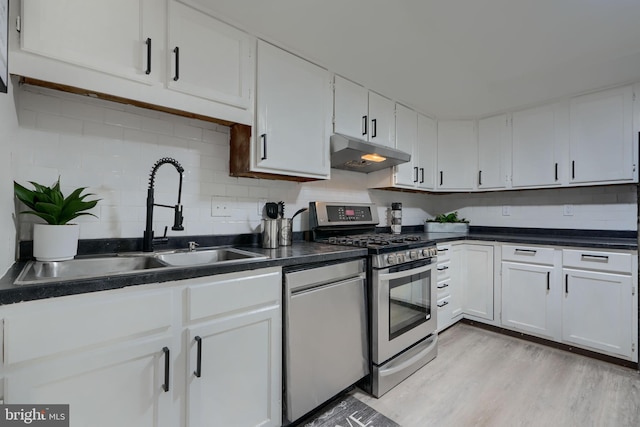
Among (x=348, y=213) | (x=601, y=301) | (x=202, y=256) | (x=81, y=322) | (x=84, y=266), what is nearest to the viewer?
(x=81, y=322)

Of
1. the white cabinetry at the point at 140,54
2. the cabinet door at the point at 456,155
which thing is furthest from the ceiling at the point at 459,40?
the cabinet door at the point at 456,155

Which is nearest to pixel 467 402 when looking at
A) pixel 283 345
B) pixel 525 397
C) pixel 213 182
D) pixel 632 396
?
pixel 525 397

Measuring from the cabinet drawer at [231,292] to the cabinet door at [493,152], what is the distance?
9.34 ft

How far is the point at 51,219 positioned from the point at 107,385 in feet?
2.48

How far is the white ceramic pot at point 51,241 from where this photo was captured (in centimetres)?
123

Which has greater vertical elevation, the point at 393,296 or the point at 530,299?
the point at 393,296

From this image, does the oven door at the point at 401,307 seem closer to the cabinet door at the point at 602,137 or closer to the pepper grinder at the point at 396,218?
the pepper grinder at the point at 396,218

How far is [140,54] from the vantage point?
1.36 meters

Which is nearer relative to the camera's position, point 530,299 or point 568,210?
point 530,299

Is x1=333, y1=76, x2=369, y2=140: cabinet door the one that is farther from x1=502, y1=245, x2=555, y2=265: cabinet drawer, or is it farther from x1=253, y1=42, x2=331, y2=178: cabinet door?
x1=502, y1=245, x2=555, y2=265: cabinet drawer

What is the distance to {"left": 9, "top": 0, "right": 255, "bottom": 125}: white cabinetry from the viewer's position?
45.0 inches

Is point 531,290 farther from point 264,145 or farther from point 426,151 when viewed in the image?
point 264,145

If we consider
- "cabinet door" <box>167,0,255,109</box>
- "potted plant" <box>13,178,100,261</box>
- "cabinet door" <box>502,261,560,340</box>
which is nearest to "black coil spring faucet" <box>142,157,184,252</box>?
"potted plant" <box>13,178,100,261</box>

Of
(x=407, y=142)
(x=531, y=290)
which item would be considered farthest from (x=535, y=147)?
(x=531, y=290)
